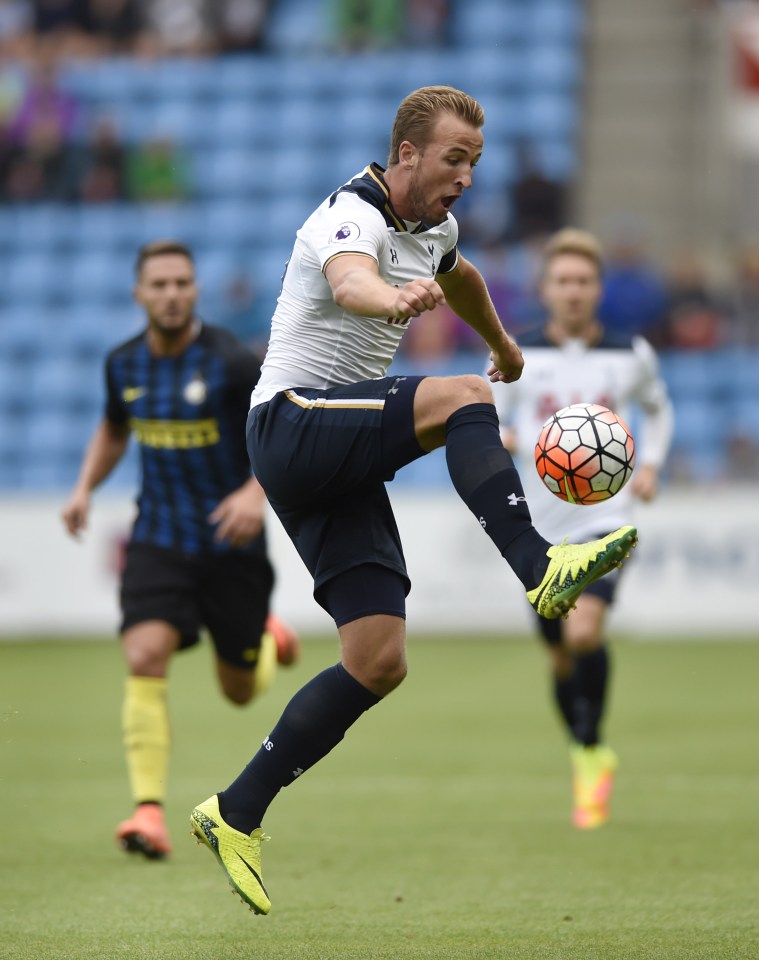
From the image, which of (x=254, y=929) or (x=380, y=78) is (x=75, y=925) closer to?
(x=254, y=929)

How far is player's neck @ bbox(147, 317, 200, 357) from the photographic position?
22.9 ft

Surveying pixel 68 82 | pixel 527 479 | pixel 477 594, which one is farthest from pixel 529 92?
pixel 527 479

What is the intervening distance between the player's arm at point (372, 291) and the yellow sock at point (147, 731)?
271 centimetres

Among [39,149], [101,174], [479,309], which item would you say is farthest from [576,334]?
[39,149]

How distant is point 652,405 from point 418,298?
168 inches

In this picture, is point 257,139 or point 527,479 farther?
point 257,139

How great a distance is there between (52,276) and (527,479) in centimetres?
1239

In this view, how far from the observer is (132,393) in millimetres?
6992

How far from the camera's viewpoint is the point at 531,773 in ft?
27.3

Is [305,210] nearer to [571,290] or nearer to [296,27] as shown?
[296,27]

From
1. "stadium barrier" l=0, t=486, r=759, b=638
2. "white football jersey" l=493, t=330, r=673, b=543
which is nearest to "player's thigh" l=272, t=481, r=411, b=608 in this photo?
"white football jersey" l=493, t=330, r=673, b=543

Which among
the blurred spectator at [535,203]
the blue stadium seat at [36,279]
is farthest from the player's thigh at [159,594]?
the blue stadium seat at [36,279]

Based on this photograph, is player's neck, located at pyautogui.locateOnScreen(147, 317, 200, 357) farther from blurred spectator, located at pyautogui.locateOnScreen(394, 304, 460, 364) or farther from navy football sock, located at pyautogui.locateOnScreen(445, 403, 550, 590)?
blurred spectator, located at pyautogui.locateOnScreen(394, 304, 460, 364)

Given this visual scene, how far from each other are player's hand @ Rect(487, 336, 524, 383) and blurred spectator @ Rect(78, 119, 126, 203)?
14918 millimetres
